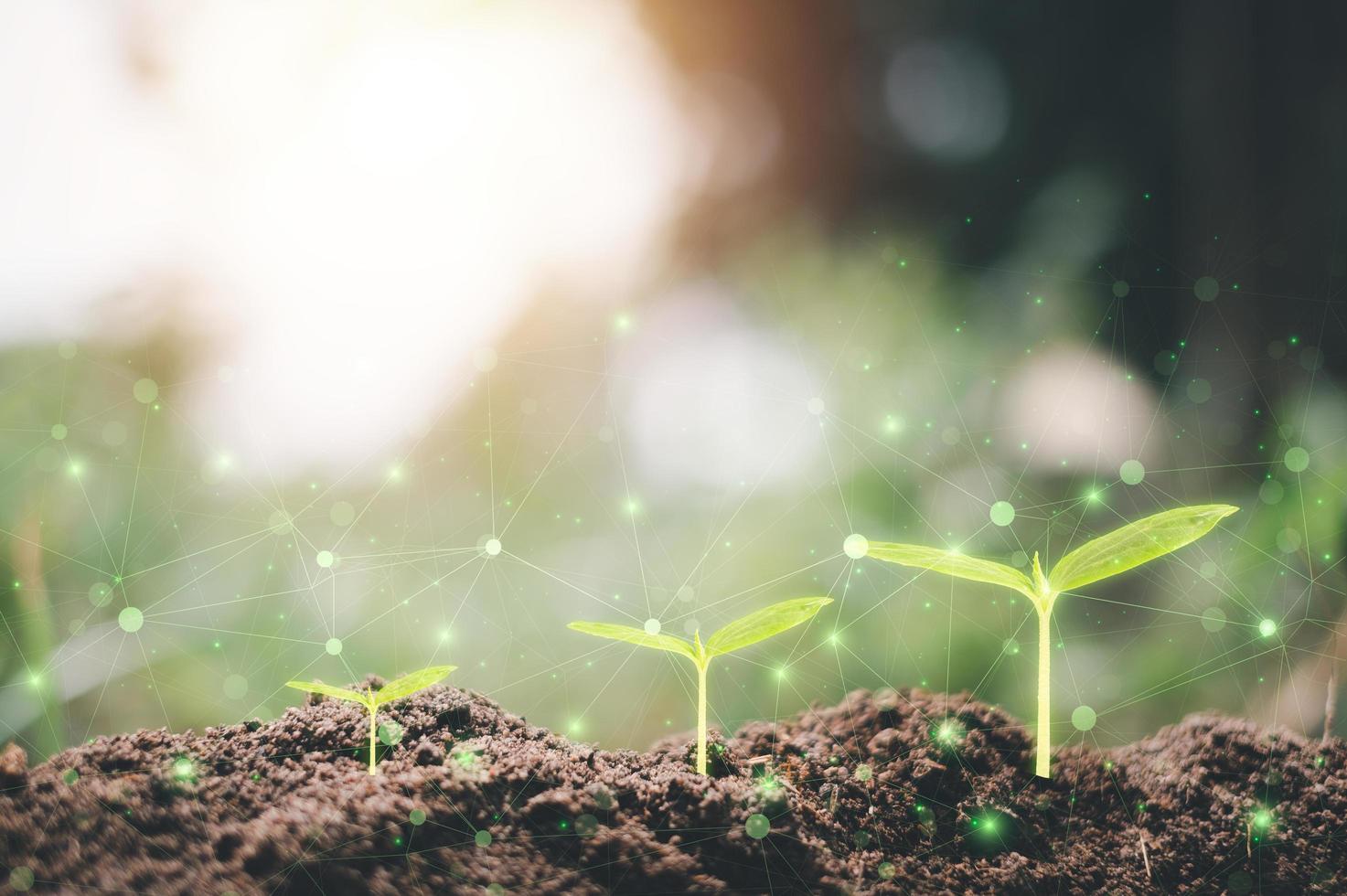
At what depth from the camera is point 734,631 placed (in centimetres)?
73

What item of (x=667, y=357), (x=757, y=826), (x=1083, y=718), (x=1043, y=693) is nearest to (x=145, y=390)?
(x=667, y=357)

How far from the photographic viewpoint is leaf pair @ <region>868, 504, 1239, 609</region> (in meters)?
0.68

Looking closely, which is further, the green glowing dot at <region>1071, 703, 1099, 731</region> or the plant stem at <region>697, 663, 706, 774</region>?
the green glowing dot at <region>1071, 703, 1099, 731</region>

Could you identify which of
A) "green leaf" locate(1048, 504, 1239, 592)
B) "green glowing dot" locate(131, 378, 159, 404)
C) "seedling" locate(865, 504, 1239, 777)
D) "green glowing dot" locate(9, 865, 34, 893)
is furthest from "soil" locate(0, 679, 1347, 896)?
"green glowing dot" locate(131, 378, 159, 404)

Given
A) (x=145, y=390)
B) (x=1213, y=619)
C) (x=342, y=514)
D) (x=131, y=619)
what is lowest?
(x=1213, y=619)

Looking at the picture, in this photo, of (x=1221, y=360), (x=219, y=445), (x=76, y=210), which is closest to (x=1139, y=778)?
(x=1221, y=360)

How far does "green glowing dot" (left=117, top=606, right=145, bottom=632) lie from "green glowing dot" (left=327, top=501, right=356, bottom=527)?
252 millimetres

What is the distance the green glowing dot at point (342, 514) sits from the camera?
3.15 ft

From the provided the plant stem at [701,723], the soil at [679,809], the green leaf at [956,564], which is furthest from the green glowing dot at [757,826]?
the green leaf at [956,564]

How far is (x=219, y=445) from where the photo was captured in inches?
37.6

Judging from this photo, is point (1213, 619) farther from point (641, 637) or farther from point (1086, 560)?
point (641, 637)

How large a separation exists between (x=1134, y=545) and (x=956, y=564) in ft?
0.51

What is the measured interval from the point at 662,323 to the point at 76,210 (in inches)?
29.4

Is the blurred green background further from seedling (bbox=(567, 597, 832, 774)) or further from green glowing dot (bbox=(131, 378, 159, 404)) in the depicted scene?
seedling (bbox=(567, 597, 832, 774))
